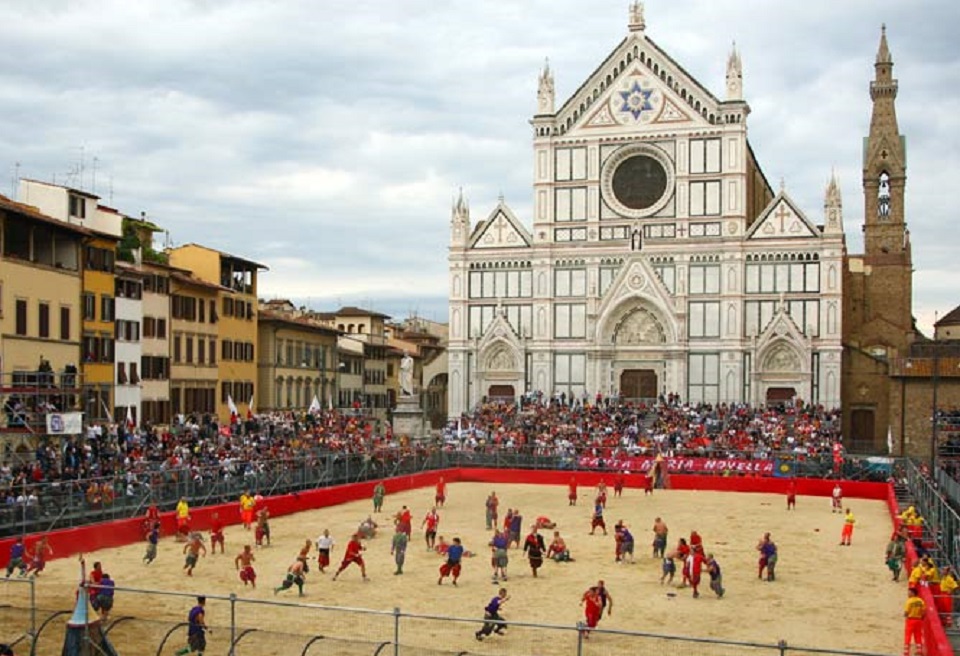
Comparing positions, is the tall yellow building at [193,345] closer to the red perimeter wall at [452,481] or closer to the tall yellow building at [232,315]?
the tall yellow building at [232,315]

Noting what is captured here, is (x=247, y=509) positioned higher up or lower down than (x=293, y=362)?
lower down

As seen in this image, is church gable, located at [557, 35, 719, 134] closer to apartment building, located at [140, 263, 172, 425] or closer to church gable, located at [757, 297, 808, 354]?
church gable, located at [757, 297, 808, 354]

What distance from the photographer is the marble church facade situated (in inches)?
2963

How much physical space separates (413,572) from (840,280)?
4944cm

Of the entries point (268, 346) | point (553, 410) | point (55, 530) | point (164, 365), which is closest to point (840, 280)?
point (553, 410)

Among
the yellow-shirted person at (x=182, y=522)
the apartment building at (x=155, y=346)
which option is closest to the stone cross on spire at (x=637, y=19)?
the apartment building at (x=155, y=346)

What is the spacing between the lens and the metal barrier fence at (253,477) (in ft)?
112

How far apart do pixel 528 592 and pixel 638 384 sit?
5013 centimetres

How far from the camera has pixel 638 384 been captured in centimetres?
7894

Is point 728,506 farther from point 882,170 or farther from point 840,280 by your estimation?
point 882,170

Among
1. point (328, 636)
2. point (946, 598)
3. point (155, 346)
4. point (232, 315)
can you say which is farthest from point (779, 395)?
point (328, 636)

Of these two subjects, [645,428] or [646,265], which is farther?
[646,265]

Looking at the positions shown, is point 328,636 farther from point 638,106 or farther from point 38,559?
point 638,106

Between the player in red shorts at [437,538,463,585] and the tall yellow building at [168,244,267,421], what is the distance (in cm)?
3888
